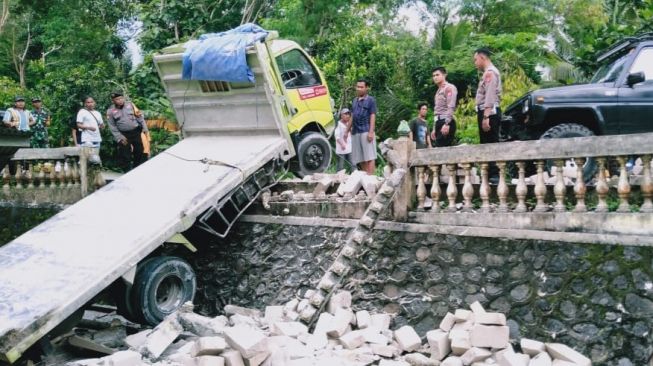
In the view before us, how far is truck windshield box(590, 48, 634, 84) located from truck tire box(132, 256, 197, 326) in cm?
568

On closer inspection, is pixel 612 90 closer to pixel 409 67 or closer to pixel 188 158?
pixel 188 158

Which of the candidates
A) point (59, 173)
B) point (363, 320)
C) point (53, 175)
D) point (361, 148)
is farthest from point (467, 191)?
point (53, 175)

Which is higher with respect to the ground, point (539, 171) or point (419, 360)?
point (539, 171)

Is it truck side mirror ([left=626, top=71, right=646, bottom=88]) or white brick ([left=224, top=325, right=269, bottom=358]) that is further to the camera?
truck side mirror ([left=626, top=71, right=646, bottom=88])

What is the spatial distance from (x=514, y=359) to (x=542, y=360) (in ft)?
0.80

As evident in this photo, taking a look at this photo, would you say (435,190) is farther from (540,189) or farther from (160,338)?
(160,338)

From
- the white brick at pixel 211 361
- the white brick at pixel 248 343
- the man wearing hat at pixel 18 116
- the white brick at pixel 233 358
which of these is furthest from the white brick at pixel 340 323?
the man wearing hat at pixel 18 116

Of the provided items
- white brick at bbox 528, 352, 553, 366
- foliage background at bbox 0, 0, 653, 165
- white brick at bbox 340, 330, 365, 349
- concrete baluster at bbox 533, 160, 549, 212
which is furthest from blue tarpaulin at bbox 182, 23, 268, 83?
foliage background at bbox 0, 0, 653, 165

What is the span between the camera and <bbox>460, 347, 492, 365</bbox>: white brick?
5293mm

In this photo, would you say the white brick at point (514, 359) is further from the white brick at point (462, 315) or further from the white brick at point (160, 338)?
the white brick at point (160, 338)

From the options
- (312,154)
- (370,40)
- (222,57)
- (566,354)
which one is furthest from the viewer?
(370,40)

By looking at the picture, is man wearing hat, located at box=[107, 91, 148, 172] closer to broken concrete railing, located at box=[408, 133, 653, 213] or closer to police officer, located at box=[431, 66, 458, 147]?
police officer, located at box=[431, 66, 458, 147]

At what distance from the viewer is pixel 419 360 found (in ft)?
18.5

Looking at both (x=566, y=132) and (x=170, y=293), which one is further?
(x=170, y=293)
